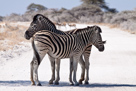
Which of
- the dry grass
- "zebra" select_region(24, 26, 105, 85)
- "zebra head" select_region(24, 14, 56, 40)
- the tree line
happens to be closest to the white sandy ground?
A: "zebra" select_region(24, 26, 105, 85)

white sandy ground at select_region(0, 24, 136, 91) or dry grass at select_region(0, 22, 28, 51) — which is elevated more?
dry grass at select_region(0, 22, 28, 51)

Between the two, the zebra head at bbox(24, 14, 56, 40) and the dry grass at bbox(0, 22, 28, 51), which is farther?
the dry grass at bbox(0, 22, 28, 51)

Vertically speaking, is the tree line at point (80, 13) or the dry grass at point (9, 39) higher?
the tree line at point (80, 13)

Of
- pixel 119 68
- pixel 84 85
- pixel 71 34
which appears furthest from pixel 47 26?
pixel 119 68

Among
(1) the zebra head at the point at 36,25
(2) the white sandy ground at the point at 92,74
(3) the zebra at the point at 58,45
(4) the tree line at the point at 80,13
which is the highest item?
(4) the tree line at the point at 80,13

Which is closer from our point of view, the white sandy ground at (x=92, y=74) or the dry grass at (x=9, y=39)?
the white sandy ground at (x=92, y=74)

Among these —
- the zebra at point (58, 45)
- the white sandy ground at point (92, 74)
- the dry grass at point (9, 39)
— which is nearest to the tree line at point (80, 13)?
the dry grass at point (9, 39)

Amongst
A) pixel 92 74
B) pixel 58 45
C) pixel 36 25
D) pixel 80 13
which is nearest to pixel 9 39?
pixel 92 74

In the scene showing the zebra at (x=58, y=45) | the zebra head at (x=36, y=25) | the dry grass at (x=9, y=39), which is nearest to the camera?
the zebra at (x=58, y=45)

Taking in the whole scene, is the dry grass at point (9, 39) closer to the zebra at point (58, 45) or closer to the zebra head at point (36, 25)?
the zebra head at point (36, 25)

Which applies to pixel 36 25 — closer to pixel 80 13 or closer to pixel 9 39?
pixel 9 39

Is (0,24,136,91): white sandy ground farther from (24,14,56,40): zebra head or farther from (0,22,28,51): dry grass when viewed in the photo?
(0,22,28,51): dry grass

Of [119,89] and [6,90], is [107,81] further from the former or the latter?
[6,90]

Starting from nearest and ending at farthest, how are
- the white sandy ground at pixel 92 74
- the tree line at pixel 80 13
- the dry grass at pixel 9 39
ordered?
1. the white sandy ground at pixel 92 74
2. the dry grass at pixel 9 39
3. the tree line at pixel 80 13
